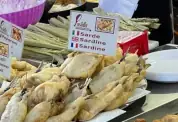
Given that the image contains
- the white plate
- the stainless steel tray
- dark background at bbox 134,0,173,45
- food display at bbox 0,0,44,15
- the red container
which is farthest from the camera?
dark background at bbox 134,0,173,45

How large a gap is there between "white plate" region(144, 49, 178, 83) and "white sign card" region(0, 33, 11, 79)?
2.14ft

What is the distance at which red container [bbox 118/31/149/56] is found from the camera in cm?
216

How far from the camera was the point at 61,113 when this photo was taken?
155 cm

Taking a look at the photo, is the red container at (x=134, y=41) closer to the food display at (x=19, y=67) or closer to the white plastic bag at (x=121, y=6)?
the food display at (x=19, y=67)

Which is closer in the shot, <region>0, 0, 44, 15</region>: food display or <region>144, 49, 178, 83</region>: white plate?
<region>144, 49, 178, 83</region>: white plate

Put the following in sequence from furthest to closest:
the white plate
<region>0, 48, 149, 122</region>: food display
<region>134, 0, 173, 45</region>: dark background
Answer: <region>134, 0, 173, 45</region>: dark background < the white plate < <region>0, 48, 149, 122</region>: food display

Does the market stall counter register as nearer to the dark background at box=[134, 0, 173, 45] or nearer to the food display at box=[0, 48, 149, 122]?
the food display at box=[0, 48, 149, 122]

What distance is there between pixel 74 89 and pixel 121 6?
5.32 feet

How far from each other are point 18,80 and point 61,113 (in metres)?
0.30

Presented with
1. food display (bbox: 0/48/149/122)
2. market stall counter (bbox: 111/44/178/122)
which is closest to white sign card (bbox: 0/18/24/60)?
food display (bbox: 0/48/149/122)

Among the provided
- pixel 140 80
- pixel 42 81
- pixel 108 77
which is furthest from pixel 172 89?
pixel 42 81

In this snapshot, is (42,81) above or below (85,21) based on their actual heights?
below

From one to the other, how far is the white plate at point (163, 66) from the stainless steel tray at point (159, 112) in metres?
0.23

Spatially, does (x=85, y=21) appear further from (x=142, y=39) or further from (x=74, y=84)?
(x=142, y=39)
